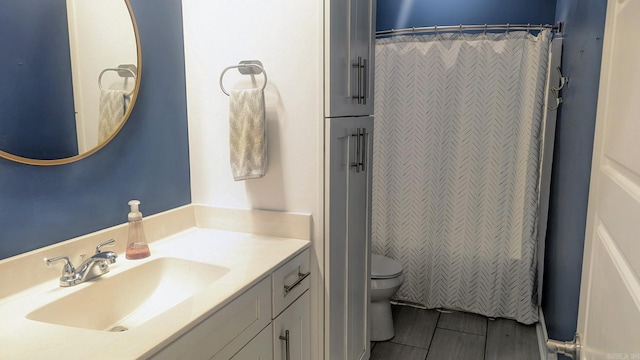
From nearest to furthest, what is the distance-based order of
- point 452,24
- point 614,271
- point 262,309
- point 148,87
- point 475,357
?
point 614,271
point 262,309
point 148,87
point 475,357
point 452,24

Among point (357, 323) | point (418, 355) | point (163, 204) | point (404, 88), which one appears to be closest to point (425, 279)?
point (418, 355)

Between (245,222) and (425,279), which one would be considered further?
(425,279)

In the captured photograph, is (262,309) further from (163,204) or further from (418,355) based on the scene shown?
(418,355)

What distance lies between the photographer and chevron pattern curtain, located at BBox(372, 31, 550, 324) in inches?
104

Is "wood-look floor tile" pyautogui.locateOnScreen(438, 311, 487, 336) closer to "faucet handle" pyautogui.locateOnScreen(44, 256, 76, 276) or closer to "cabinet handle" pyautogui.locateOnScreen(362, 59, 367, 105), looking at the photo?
"cabinet handle" pyautogui.locateOnScreen(362, 59, 367, 105)

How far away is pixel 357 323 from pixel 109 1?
170cm

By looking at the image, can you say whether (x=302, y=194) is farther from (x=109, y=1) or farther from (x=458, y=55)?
(x=458, y=55)

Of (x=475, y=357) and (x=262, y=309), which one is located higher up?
(x=262, y=309)

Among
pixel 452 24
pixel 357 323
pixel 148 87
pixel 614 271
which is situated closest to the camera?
pixel 614 271

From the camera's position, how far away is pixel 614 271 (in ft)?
2.24

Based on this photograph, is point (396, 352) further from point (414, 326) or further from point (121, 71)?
point (121, 71)

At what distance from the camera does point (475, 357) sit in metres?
2.41

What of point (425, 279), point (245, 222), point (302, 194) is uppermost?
point (302, 194)

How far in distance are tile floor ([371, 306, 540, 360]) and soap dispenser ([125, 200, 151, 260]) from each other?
151 cm
